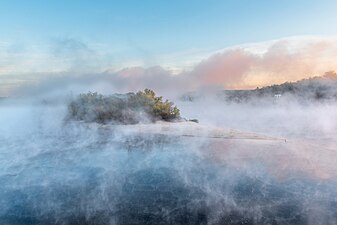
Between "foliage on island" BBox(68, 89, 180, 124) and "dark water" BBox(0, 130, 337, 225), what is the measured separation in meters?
15.2

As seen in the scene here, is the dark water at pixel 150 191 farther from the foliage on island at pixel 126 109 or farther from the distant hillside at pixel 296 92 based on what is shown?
the distant hillside at pixel 296 92

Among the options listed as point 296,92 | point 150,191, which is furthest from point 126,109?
point 296,92

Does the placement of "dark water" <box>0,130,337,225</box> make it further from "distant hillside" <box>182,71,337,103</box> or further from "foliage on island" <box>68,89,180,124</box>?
"distant hillside" <box>182,71,337,103</box>

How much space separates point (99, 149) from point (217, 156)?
Result: 7719 mm

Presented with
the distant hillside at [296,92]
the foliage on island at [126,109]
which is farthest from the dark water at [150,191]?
the distant hillside at [296,92]

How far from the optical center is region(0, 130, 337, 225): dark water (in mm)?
11578


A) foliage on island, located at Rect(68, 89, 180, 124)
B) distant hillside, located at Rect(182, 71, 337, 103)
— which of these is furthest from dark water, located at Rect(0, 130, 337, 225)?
distant hillside, located at Rect(182, 71, 337, 103)

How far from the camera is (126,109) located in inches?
1529

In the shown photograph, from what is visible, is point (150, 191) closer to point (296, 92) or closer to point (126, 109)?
point (126, 109)

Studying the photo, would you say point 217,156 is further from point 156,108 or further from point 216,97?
point 216,97

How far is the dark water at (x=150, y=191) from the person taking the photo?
11.6 m

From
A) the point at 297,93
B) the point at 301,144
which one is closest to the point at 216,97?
the point at 297,93

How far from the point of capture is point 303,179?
15.6 m

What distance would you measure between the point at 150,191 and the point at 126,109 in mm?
25185
